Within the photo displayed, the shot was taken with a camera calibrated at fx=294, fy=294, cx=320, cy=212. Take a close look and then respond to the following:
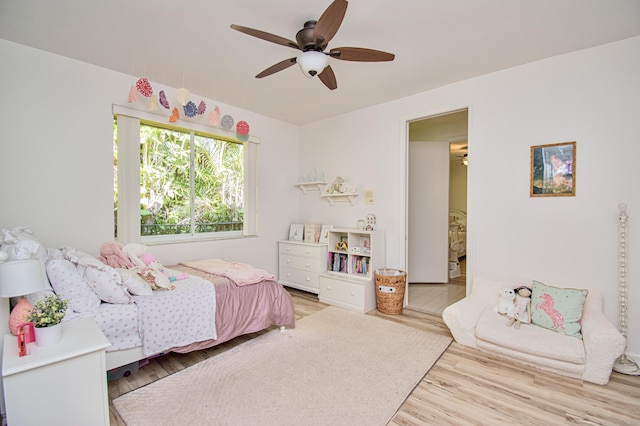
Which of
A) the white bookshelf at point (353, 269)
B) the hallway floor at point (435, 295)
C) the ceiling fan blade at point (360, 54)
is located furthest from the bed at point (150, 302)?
the ceiling fan blade at point (360, 54)

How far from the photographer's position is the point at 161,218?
11.4ft

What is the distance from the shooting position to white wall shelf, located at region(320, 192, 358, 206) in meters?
4.25

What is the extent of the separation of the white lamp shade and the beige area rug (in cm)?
97

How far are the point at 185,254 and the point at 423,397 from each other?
294 centimetres

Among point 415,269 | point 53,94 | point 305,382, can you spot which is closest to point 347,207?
point 415,269

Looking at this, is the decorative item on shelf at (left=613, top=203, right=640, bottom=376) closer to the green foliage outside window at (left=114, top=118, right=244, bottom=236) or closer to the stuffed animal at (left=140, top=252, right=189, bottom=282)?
the stuffed animal at (left=140, top=252, right=189, bottom=282)

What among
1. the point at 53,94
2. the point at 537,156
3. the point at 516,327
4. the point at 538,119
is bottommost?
the point at 516,327

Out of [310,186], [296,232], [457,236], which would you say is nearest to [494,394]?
[296,232]

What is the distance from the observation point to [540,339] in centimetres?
235

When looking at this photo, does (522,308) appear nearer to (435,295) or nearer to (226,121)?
(435,295)

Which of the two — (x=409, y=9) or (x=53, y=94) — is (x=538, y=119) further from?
(x=53, y=94)

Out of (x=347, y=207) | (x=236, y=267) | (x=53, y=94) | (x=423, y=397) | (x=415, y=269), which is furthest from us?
(x=415, y=269)

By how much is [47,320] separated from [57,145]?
78.0 inches

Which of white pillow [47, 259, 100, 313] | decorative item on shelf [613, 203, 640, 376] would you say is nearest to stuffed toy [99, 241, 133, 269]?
white pillow [47, 259, 100, 313]
